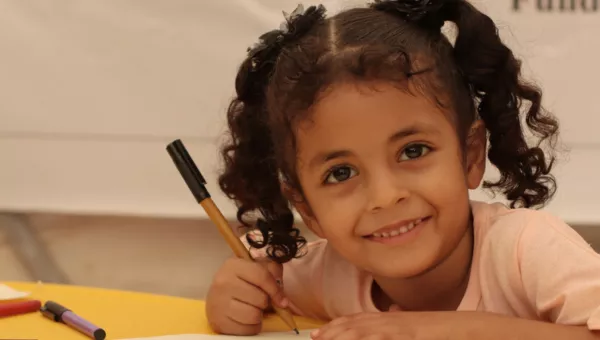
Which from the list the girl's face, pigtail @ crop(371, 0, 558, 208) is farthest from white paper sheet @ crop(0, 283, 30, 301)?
pigtail @ crop(371, 0, 558, 208)

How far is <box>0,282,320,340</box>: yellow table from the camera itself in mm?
730

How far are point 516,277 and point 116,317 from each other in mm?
408

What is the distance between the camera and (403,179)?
656 millimetres

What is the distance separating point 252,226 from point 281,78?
0.25m

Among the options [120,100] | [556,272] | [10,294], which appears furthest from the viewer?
[120,100]

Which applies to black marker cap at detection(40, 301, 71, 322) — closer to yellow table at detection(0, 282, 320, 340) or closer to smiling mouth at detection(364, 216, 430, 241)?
yellow table at detection(0, 282, 320, 340)

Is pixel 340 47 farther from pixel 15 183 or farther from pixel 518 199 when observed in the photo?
pixel 15 183

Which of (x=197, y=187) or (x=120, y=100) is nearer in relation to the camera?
(x=197, y=187)

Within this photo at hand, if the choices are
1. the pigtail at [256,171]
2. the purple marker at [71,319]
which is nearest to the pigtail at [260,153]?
the pigtail at [256,171]

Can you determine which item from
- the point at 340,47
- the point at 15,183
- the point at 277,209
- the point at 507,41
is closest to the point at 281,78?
the point at 340,47

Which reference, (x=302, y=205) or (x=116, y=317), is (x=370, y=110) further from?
(x=116, y=317)

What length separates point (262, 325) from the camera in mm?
770

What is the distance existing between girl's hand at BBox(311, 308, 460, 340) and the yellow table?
0.53ft

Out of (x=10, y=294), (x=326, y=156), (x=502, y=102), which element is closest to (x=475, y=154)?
(x=502, y=102)
